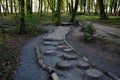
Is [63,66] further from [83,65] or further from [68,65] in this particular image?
[83,65]

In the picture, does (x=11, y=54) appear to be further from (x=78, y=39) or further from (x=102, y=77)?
(x=78, y=39)

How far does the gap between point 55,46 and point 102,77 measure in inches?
188

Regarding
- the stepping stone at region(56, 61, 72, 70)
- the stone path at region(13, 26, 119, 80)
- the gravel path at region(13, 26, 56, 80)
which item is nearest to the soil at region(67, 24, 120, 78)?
the stone path at region(13, 26, 119, 80)

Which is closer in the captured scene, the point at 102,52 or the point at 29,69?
the point at 29,69

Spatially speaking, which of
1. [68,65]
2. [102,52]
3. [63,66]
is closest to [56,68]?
[63,66]

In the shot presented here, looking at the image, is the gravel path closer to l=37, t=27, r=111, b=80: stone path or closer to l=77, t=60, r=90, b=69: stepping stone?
l=37, t=27, r=111, b=80: stone path

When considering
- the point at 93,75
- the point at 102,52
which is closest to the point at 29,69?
the point at 93,75

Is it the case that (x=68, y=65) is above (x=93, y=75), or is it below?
above

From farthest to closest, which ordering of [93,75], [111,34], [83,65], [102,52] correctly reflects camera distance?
[111,34] → [102,52] → [83,65] → [93,75]

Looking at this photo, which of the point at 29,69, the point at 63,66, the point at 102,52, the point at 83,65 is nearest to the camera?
the point at 63,66

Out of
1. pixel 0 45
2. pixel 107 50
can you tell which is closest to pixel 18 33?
pixel 0 45

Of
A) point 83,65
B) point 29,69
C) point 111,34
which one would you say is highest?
point 111,34

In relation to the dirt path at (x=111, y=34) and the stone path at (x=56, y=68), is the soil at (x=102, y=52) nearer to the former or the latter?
the stone path at (x=56, y=68)

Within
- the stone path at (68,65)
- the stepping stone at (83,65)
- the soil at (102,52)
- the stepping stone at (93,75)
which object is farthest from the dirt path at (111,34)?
the stepping stone at (93,75)
